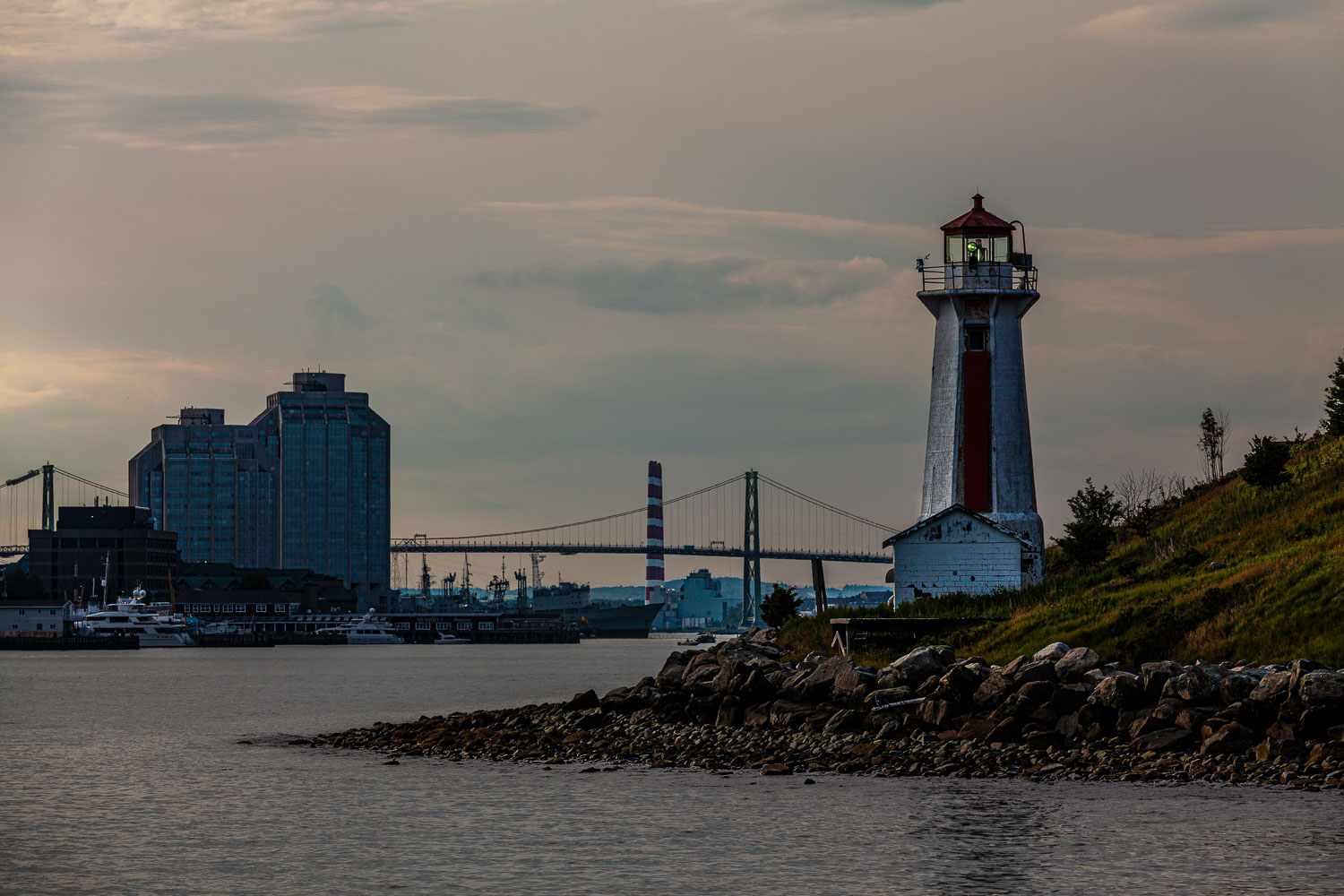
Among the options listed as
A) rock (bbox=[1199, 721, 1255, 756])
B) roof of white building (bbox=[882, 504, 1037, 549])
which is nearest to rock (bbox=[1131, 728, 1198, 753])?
rock (bbox=[1199, 721, 1255, 756])

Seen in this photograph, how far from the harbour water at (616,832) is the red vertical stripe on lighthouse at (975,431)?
792 inches

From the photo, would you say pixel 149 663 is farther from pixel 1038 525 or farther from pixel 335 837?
pixel 335 837

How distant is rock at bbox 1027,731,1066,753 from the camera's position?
103ft

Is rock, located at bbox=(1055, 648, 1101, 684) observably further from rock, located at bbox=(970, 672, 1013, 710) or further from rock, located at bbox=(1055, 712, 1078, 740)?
rock, located at bbox=(1055, 712, 1078, 740)

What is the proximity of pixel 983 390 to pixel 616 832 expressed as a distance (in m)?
27.2

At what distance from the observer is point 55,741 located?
49531 mm

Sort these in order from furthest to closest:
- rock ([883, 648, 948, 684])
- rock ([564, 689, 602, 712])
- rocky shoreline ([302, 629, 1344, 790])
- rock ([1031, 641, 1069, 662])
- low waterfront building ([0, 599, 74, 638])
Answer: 1. low waterfront building ([0, 599, 74, 638])
2. rock ([564, 689, 602, 712])
3. rock ([883, 648, 948, 684])
4. rock ([1031, 641, 1069, 662])
5. rocky shoreline ([302, 629, 1344, 790])

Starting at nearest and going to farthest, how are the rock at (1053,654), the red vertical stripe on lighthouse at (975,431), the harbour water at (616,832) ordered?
the harbour water at (616,832)
the rock at (1053,654)
the red vertical stripe on lighthouse at (975,431)

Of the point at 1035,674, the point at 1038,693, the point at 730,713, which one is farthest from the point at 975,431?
the point at 1038,693

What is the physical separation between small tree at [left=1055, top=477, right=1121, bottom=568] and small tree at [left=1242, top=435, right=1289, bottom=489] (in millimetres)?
4323

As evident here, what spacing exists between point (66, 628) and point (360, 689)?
99.1 m

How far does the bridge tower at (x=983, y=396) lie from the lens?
52031 millimetres

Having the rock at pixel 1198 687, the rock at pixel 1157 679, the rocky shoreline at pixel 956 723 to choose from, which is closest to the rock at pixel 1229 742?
the rocky shoreline at pixel 956 723

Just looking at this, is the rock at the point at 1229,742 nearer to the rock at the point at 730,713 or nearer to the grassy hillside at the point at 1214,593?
the grassy hillside at the point at 1214,593
